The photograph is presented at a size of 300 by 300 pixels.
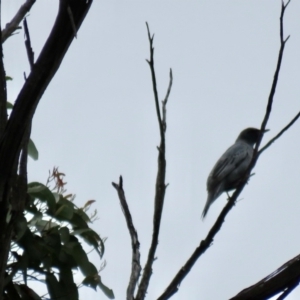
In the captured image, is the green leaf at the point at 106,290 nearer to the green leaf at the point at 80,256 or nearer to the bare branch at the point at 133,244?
the green leaf at the point at 80,256

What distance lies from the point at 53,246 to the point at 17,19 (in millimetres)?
1197

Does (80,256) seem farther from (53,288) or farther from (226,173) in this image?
(226,173)

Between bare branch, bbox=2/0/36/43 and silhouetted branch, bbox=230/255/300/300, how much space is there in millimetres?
1097

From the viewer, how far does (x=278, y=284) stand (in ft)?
3.56

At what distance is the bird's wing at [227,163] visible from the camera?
7863 mm

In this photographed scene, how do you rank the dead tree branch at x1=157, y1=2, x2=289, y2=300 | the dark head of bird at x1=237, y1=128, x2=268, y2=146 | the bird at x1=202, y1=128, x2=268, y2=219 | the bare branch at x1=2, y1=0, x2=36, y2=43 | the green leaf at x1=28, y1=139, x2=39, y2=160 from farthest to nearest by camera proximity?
1. the dark head of bird at x1=237, y1=128, x2=268, y2=146
2. the bird at x1=202, y1=128, x2=268, y2=219
3. the green leaf at x1=28, y1=139, x2=39, y2=160
4. the bare branch at x1=2, y1=0, x2=36, y2=43
5. the dead tree branch at x1=157, y1=2, x2=289, y2=300

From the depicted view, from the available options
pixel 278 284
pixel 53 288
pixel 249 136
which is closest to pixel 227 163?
pixel 249 136

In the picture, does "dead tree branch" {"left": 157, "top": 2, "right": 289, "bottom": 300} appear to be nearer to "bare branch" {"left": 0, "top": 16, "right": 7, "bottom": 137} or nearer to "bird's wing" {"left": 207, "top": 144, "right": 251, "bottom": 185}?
"bare branch" {"left": 0, "top": 16, "right": 7, "bottom": 137}

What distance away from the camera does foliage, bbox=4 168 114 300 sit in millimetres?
2590

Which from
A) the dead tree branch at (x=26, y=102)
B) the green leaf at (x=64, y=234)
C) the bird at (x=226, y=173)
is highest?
the bird at (x=226, y=173)

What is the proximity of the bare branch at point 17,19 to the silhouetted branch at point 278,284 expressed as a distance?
1.10 meters

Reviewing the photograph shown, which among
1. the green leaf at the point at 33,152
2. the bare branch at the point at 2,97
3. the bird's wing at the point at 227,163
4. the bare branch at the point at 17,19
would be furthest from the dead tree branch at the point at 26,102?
the bird's wing at the point at 227,163

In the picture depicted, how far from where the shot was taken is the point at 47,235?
281cm

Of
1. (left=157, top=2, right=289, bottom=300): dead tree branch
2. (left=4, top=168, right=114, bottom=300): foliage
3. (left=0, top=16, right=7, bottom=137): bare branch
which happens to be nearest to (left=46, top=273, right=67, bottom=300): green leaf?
(left=4, top=168, right=114, bottom=300): foliage
